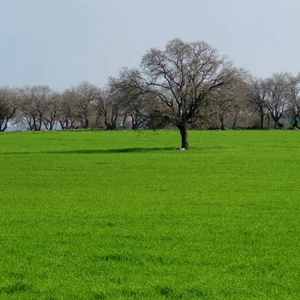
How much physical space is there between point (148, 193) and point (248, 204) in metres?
4.35

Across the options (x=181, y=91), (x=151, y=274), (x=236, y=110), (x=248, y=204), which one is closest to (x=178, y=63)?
(x=181, y=91)

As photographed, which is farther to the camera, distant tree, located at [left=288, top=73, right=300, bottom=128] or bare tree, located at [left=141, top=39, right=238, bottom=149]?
distant tree, located at [left=288, top=73, right=300, bottom=128]

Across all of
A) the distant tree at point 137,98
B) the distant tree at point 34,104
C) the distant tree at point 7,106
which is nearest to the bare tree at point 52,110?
the distant tree at point 34,104

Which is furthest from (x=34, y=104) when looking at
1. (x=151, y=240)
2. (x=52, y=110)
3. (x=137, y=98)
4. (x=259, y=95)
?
(x=151, y=240)

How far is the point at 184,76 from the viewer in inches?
1781

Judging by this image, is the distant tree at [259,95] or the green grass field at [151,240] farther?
the distant tree at [259,95]

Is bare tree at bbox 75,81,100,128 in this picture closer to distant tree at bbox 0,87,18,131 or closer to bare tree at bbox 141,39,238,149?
distant tree at bbox 0,87,18,131

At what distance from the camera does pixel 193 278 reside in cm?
832

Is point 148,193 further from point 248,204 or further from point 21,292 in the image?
point 21,292

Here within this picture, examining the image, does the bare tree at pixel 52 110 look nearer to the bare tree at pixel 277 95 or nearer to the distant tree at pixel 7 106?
the distant tree at pixel 7 106

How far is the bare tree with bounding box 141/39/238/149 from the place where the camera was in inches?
1762

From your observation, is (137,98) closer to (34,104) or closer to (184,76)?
(184,76)

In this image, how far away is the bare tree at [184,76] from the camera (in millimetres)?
44750

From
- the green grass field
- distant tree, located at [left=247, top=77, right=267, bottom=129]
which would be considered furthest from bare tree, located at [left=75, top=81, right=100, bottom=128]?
the green grass field
